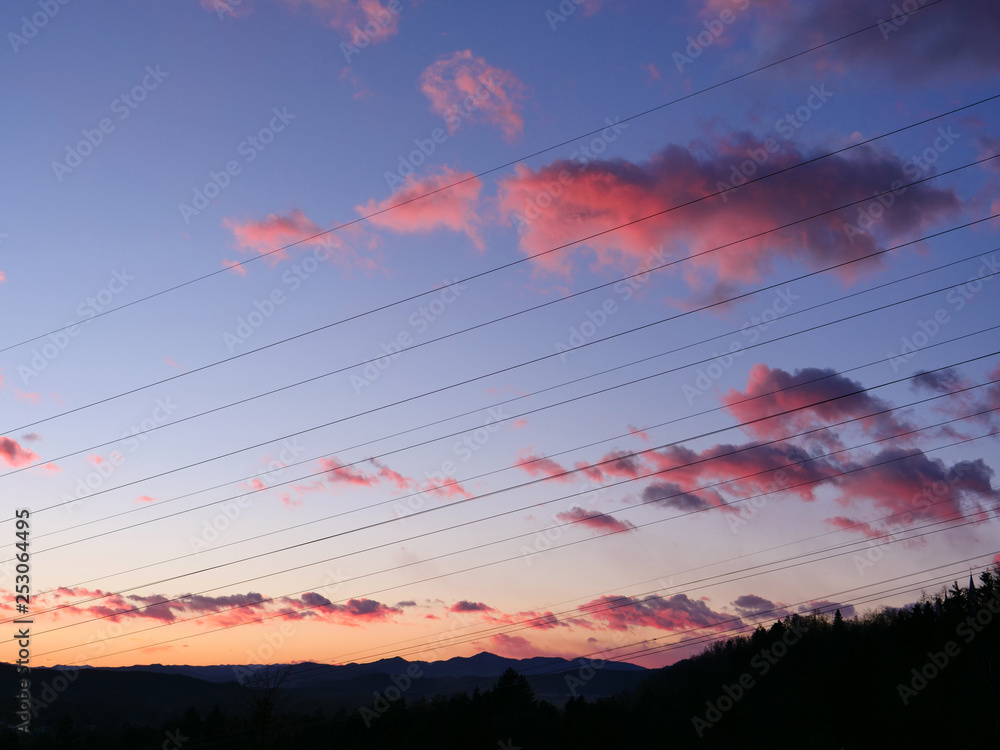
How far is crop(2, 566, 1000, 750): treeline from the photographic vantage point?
70938 millimetres

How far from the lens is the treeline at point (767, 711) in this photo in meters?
70.9

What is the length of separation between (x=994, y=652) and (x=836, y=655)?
200 feet

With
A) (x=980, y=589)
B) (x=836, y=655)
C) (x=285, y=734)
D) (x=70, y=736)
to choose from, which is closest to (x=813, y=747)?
(x=980, y=589)

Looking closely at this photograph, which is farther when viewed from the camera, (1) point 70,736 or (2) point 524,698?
(1) point 70,736

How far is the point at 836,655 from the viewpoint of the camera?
134375mm

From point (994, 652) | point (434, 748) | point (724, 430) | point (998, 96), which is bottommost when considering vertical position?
point (434, 748)

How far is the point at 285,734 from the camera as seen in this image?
224ft

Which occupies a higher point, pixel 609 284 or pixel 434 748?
pixel 609 284

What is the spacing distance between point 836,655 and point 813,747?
61.5 meters

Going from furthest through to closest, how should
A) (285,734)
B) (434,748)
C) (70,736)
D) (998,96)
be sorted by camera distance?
1. (70,736)
2. (434,748)
3. (285,734)
4. (998,96)

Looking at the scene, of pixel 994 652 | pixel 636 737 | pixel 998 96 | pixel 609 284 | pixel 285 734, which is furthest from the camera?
pixel 636 737

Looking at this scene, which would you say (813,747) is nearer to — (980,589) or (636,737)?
(636,737)

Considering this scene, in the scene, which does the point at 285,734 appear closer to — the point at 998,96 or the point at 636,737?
the point at 636,737

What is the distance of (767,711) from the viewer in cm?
10950
